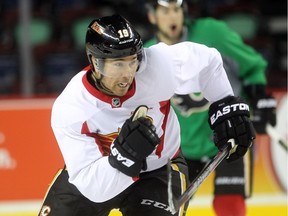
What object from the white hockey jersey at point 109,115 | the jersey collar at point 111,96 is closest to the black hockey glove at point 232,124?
the white hockey jersey at point 109,115

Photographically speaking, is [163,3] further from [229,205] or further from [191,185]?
[191,185]

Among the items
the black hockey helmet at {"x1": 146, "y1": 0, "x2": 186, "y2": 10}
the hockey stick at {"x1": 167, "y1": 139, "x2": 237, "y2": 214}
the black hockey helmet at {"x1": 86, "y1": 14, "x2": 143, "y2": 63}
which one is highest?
the black hockey helmet at {"x1": 86, "y1": 14, "x2": 143, "y2": 63}

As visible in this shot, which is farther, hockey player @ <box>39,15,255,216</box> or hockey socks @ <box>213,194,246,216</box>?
hockey socks @ <box>213,194,246,216</box>

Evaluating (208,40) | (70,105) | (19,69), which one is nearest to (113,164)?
(70,105)

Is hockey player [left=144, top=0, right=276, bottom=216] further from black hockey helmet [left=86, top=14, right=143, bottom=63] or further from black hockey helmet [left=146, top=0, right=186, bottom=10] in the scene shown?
A: black hockey helmet [left=86, top=14, right=143, bottom=63]

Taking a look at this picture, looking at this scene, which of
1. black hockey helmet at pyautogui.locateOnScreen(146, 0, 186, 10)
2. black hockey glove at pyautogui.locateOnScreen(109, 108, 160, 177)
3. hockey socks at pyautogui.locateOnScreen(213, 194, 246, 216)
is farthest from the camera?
black hockey helmet at pyautogui.locateOnScreen(146, 0, 186, 10)

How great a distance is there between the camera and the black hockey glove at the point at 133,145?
2.52 m

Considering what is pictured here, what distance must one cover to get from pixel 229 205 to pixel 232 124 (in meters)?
0.79

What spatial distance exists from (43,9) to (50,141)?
243 centimetres

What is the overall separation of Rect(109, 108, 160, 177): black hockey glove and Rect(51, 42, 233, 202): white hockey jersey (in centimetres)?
6

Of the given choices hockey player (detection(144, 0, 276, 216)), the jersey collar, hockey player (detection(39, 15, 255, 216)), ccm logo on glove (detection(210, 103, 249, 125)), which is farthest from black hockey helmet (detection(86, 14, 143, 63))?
hockey player (detection(144, 0, 276, 216))

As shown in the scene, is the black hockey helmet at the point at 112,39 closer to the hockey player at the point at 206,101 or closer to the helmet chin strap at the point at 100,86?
the helmet chin strap at the point at 100,86

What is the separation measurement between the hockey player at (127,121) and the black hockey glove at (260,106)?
0.75m

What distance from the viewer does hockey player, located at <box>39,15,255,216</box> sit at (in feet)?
8.65
